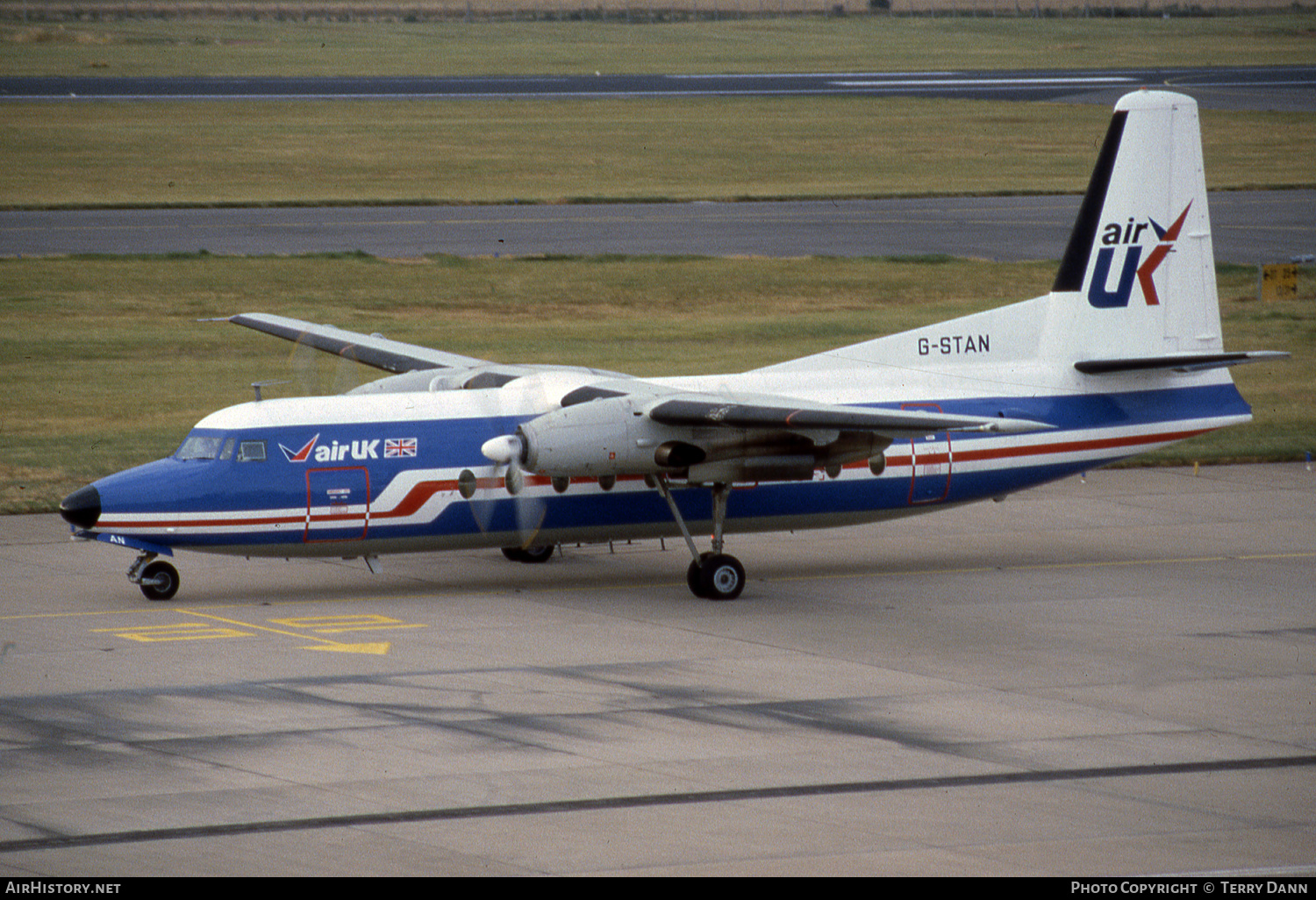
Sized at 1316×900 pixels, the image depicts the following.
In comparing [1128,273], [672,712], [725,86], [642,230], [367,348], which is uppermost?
[725,86]

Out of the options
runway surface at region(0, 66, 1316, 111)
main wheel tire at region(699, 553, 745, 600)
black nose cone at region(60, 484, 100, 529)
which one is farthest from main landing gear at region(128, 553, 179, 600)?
runway surface at region(0, 66, 1316, 111)

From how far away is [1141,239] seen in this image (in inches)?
1002

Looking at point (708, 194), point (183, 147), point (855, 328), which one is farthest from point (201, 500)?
point (183, 147)

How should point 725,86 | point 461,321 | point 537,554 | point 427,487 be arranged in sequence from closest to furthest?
point 427,487
point 537,554
point 461,321
point 725,86

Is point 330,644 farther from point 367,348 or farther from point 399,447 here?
point 367,348

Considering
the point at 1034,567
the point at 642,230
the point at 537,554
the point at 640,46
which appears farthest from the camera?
the point at 640,46

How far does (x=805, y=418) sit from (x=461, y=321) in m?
26.5

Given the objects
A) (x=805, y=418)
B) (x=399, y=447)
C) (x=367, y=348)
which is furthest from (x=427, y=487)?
(x=367, y=348)

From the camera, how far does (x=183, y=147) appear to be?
74375 millimetres

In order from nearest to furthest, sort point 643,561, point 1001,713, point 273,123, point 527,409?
1. point 1001,713
2. point 527,409
3. point 643,561
4. point 273,123

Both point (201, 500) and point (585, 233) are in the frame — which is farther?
point (585, 233)

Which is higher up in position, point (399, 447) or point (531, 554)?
point (399, 447)

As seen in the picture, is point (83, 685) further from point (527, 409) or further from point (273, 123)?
point (273, 123)
